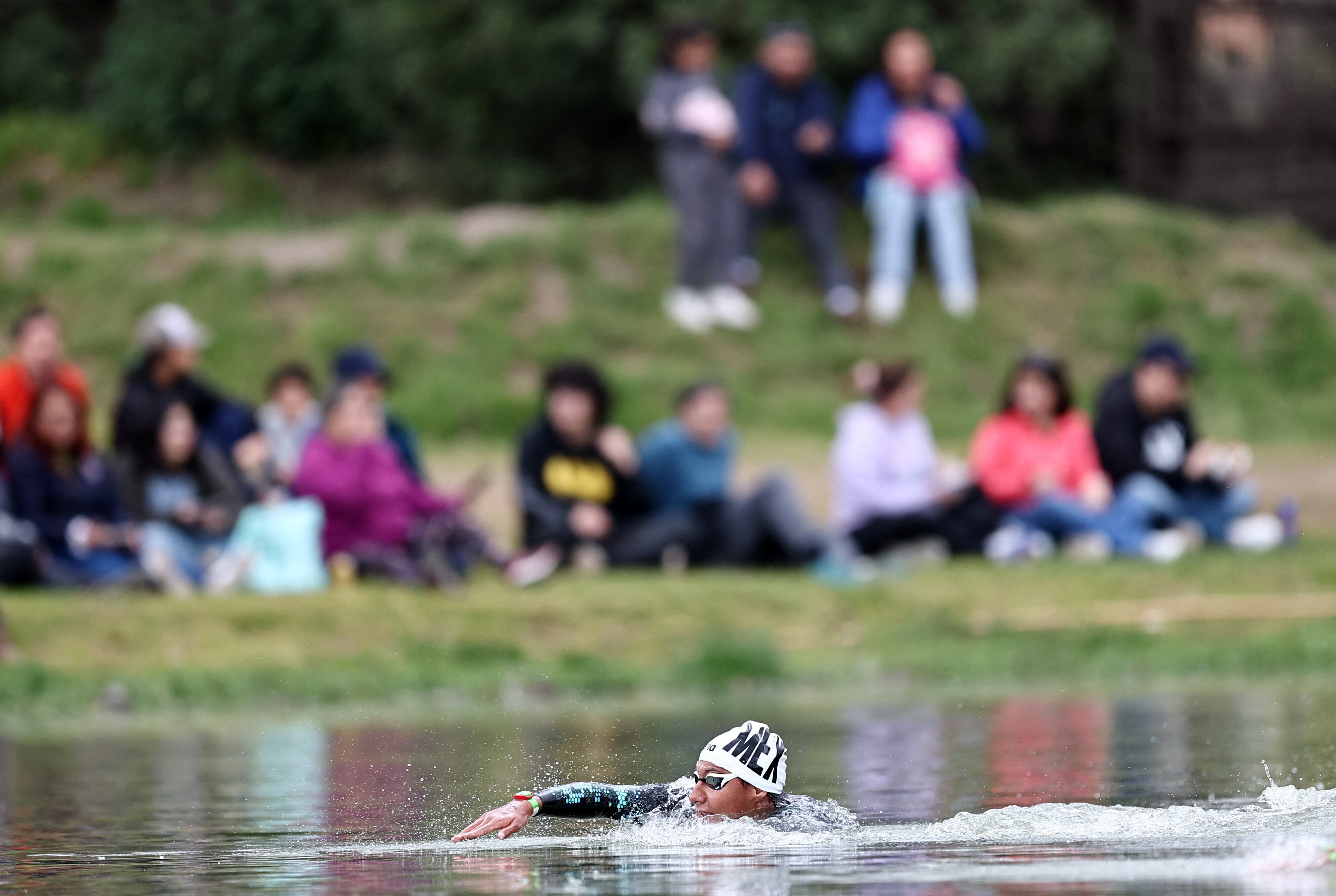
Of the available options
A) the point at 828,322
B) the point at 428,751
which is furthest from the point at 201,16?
the point at 428,751

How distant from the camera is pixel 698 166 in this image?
23.9 m

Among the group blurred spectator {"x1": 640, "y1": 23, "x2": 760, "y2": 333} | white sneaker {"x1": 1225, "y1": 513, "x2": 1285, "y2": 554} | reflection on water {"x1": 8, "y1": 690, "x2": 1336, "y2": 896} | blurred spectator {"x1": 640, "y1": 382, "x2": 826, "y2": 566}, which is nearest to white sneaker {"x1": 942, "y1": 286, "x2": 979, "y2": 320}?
blurred spectator {"x1": 640, "y1": 23, "x2": 760, "y2": 333}

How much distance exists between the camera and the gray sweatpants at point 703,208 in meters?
23.9

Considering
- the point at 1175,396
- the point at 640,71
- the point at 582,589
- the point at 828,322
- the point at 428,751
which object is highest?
the point at 640,71

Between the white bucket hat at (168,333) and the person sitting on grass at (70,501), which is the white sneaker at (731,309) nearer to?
the white bucket hat at (168,333)

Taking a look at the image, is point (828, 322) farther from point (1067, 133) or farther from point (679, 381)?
point (1067, 133)

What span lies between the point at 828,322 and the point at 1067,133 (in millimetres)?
9446

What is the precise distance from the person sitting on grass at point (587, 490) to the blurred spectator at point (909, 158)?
260 inches

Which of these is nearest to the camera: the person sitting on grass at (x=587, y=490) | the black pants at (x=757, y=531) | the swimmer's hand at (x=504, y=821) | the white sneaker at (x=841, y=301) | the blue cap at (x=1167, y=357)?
the swimmer's hand at (x=504, y=821)

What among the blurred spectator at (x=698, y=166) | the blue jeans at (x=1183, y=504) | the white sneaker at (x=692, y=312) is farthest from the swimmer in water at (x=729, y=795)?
the white sneaker at (x=692, y=312)

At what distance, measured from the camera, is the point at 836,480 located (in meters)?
18.8

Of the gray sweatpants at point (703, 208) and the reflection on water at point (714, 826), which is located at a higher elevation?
the gray sweatpants at point (703, 208)

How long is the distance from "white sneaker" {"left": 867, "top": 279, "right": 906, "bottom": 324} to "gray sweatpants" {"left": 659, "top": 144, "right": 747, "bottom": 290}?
60.0 inches

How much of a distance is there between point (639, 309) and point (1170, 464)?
25.9ft
